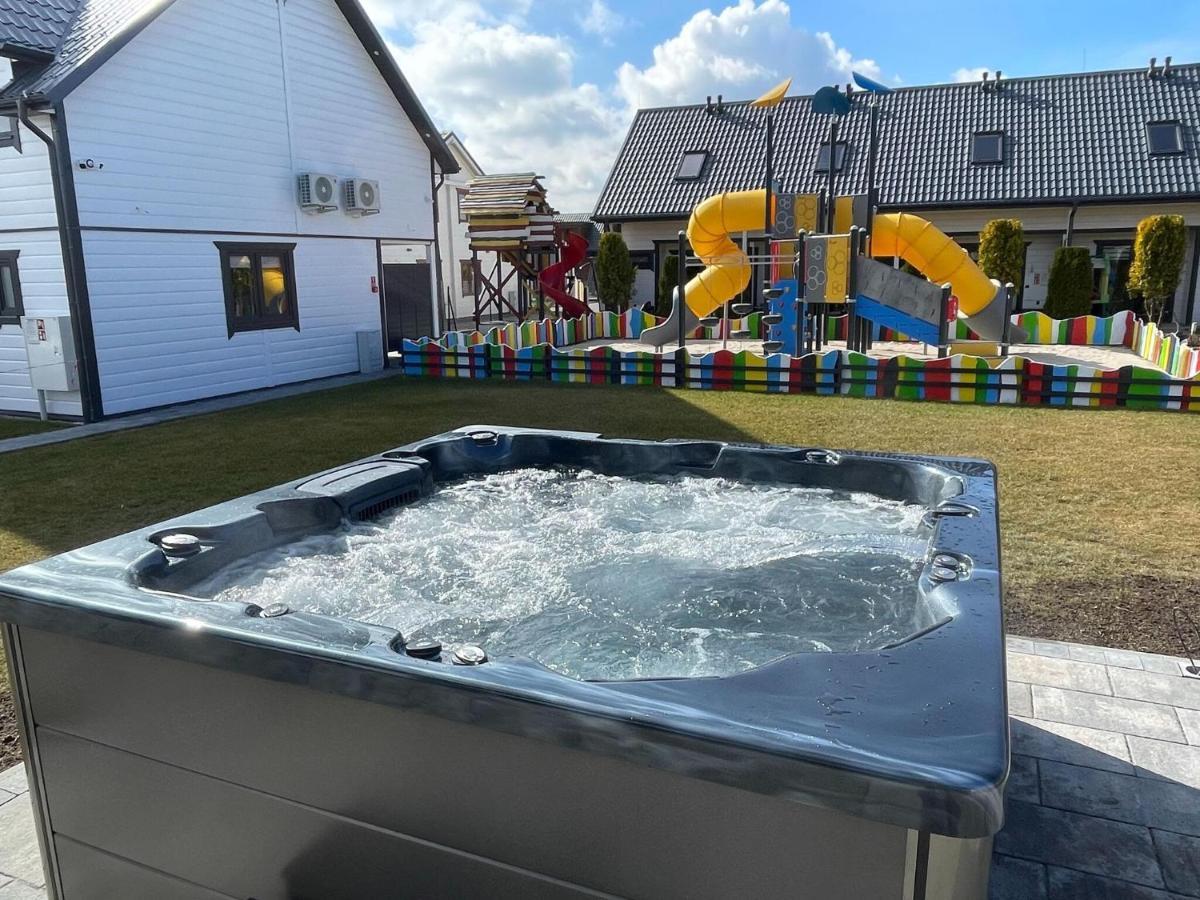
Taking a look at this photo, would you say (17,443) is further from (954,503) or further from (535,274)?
(535,274)

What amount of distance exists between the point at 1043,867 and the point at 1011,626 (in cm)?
174

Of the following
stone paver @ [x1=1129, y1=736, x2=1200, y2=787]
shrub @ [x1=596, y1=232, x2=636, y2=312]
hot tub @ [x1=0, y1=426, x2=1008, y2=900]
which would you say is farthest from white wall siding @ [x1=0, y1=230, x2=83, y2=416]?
shrub @ [x1=596, y1=232, x2=636, y2=312]

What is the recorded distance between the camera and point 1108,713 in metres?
3.17

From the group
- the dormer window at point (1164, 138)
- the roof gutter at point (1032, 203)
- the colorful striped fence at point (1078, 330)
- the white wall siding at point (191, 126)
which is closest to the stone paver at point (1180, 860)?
the white wall siding at point (191, 126)

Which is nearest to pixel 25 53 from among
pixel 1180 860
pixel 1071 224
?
pixel 1180 860

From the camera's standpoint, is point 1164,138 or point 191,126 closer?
point 191,126

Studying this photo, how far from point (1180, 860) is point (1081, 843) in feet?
0.80

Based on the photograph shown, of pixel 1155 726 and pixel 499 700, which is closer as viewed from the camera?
pixel 499 700

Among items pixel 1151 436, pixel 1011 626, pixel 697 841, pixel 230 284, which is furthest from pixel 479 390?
pixel 697 841

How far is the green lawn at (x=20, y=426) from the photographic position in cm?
910

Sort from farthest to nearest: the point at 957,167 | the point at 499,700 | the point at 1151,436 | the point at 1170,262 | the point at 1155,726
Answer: the point at 957,167
the point at 1170,262
the point at 1151,436
the point at 1155,726
the point at 499,700

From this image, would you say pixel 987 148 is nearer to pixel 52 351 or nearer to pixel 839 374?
pixel 839 374

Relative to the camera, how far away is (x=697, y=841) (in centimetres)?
162

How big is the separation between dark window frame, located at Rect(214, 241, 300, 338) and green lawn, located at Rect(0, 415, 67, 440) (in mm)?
2498
